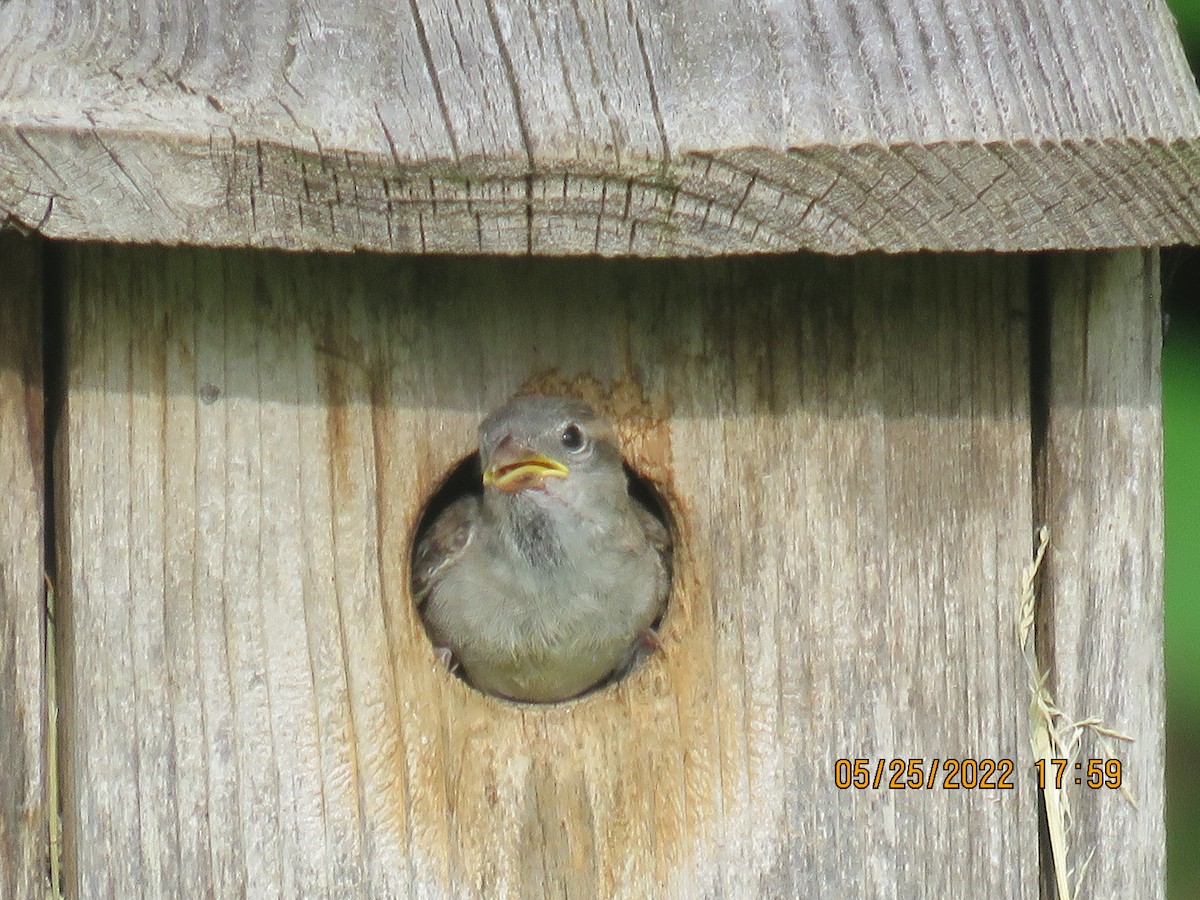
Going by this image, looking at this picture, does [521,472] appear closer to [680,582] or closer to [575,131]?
[680,582]

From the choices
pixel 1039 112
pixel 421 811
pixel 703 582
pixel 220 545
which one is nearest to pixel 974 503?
pixel 703 582

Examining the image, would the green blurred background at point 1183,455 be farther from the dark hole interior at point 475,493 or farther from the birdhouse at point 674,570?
the dark hole interior at point 475,493

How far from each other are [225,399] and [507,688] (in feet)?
3.15

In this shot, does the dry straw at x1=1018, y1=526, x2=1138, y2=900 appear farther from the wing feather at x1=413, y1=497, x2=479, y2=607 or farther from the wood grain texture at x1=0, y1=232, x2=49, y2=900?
the wood grain texture at x1=0, y1=232, x2=49, y2=900

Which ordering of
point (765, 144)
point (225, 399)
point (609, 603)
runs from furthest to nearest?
point (609, 603)
point (225, 399)
point (765, 144)

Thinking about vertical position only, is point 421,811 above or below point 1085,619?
below

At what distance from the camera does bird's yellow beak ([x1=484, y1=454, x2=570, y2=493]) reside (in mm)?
2996

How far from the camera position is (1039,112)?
216 centimetres

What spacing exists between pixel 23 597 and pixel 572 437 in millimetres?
936

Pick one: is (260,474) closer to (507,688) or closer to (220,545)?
(220,545)

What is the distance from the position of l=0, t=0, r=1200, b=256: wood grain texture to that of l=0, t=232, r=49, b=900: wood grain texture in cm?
49

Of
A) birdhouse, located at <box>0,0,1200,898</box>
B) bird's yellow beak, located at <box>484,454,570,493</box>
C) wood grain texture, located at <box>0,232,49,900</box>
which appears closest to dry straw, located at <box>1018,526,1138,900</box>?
birdhouse, located at <box>0,0,1200,898</box>
